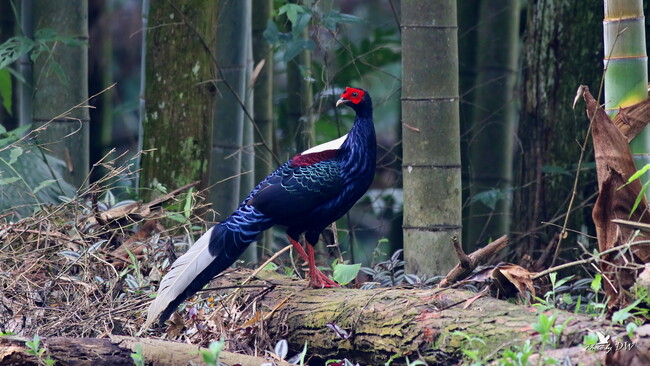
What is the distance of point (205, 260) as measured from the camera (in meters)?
3.59

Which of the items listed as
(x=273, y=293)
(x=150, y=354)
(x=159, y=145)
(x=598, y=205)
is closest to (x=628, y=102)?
(x=598, y=205)

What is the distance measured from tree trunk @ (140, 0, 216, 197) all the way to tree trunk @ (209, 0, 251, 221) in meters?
0.39

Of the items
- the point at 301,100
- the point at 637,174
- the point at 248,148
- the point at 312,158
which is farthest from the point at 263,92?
the point at 637,174

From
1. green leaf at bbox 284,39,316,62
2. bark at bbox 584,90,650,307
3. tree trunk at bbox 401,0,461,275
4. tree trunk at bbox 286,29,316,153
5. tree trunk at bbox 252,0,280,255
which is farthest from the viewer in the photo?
tree trunk at bbox 252,0,280,255

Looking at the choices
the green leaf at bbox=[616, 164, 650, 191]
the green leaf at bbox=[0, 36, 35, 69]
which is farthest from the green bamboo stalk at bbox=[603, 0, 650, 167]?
the green leaf at bbox=[0, 36, 35, 69]

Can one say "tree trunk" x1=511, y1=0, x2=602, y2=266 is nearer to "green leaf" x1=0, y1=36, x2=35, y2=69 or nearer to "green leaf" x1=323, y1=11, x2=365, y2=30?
"green leaf" x1=323, y1=11, x2=365, y2=30

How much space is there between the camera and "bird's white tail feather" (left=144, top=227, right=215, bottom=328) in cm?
345

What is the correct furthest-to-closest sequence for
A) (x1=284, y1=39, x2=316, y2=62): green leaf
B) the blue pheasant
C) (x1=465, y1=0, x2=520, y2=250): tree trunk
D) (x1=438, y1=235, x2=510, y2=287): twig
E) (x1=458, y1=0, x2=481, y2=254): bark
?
(x1=458, y1=0, x2=481, y2=254): bark < (x1=465, y1=0, x2=520, y2=250): tree trunk < (x1=284, y1=39, x2=316, y2=62): green leaf < the blue pheasant < (x1=438, y1=235, x2=510, y2=287): twig

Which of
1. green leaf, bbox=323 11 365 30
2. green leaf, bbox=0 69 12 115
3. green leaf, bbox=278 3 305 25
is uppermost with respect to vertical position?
green leaf, bbox=278 3 305 25

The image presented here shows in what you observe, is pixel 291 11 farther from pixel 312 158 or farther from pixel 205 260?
pixel 205 260

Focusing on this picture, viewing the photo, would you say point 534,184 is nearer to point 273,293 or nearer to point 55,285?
point 273,293

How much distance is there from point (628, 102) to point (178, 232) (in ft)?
8.38

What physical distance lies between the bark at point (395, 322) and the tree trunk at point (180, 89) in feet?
3.65

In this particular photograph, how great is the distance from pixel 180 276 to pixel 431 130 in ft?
4.51
